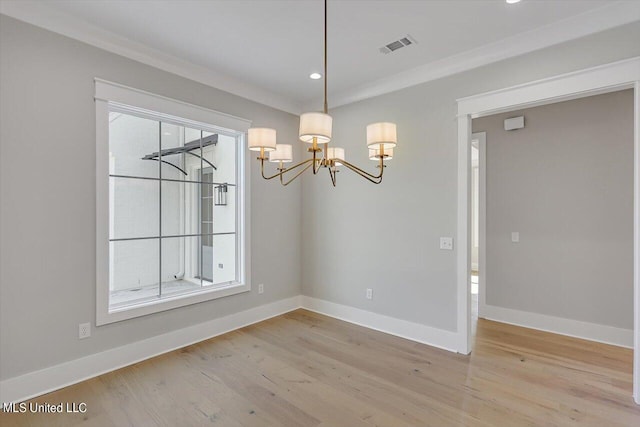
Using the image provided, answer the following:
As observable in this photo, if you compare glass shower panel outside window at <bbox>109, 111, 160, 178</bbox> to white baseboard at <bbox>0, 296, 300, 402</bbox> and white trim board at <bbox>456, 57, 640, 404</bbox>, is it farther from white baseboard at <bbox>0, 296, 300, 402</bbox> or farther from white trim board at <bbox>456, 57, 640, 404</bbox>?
white trim board at <bbox>456, 57, 640, 404</bbox>

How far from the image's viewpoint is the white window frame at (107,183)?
2738mm

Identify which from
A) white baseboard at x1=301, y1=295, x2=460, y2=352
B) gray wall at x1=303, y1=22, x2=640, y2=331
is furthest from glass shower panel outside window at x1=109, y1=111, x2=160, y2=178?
white baseboard at x1=301, y1=295, x2=460, y2=352

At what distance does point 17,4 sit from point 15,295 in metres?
2.14

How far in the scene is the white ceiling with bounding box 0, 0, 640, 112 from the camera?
2.38 m

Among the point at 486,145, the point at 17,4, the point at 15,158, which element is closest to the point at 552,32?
the point at 486,145

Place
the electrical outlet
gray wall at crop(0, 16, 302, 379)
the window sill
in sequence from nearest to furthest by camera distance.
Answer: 1. gray wall at crop(0, 16, 302, 379)
2. the electrical outlet
3. the window sill

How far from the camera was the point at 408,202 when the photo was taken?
3.61m

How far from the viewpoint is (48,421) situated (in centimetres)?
213

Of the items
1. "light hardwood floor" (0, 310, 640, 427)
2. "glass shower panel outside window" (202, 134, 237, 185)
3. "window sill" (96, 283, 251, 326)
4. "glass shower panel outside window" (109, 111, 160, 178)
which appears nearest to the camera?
"light hardwood floor" (0, 310, 640, 427)

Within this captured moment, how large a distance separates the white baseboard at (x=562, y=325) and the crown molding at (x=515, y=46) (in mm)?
2990

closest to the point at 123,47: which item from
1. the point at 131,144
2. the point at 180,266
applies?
the point at 131,144

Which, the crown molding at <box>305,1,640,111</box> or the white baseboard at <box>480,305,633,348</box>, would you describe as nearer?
the crown molding at <box>305,1,640,111</box>

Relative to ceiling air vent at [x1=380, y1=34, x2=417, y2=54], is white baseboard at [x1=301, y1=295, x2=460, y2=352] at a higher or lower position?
lower

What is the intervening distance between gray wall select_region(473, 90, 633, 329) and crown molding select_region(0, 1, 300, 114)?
3136 mm
